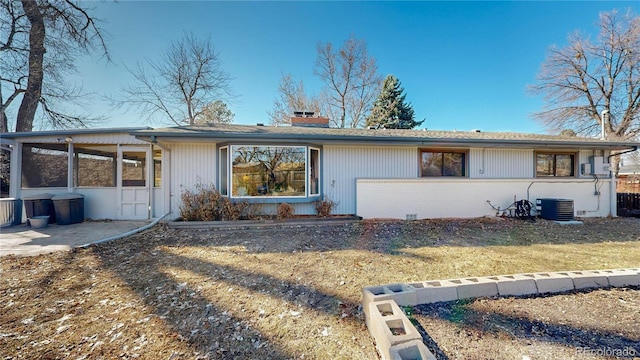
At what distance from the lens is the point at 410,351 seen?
5.41 feet

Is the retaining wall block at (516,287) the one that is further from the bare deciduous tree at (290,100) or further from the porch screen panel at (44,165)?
the bare deciduous tree at (290,100)

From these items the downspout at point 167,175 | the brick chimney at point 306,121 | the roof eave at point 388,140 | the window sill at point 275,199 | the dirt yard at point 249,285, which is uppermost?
the brick chimney at point 306,121

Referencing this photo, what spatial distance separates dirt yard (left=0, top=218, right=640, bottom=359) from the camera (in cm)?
208

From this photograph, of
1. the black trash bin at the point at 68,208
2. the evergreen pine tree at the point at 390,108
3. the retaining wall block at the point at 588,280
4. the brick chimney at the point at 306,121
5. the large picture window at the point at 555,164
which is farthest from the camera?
the evergreen pine tree at the point at 390,108

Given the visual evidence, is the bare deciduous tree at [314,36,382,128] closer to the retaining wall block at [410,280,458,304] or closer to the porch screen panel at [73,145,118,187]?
the porch screen panel at [73,145,118,187]

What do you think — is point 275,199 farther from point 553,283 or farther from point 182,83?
point 182,83

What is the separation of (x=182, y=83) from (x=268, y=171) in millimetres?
15428

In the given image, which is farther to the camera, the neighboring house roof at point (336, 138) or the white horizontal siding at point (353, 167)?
the white horizontal siding at point (353, 167)

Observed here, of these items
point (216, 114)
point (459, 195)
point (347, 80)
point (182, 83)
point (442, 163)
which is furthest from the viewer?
point (347, 80)

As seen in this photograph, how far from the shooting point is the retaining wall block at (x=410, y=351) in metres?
1.60

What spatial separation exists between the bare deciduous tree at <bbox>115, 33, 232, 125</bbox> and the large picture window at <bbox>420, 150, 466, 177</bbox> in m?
15.3

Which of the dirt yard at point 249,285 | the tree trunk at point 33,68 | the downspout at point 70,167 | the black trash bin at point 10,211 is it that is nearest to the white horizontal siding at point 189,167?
the dirt yard at point 249,285

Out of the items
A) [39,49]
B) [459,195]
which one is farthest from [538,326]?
[39,49]

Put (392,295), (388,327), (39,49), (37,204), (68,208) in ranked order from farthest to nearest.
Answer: (39,49) < (68,208) < (37,204) < (392,295) < (388,327)
